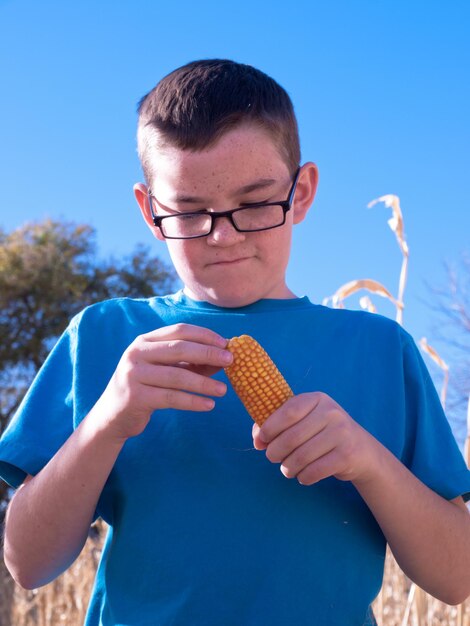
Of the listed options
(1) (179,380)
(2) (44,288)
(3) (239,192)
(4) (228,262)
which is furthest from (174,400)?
(2) (44,288)

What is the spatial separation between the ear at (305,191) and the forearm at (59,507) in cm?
77

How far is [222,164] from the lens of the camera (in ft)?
5.64

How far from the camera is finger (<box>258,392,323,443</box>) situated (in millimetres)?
1425

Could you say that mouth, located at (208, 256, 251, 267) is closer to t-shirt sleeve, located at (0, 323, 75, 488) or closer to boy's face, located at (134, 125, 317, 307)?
boy's face, located at (134, 125, 317, 307)

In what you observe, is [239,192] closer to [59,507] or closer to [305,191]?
[305,191]

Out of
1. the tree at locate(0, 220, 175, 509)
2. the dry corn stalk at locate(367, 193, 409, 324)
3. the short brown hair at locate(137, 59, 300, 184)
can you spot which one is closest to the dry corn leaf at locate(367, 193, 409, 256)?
the dry corn stalk at locate(367, 193, 409, 324)

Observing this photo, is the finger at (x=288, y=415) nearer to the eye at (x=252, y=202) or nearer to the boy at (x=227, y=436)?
the boy at (x=227, y=436)

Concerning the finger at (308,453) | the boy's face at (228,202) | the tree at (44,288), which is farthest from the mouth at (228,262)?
the tree at (44,288)

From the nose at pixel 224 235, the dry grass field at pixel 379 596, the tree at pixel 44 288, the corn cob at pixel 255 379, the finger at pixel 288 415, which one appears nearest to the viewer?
the finger at pixel 288 415

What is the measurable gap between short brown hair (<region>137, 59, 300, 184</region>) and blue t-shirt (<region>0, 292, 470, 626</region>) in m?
0.39

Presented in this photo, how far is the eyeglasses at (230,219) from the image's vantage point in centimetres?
173

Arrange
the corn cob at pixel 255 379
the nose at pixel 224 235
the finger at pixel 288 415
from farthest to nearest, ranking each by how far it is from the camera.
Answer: the nose at pixel 224 235, the corn cob at pixel 255 379, the finger at pixel 288 415

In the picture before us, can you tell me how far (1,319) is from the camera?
66.3 ft

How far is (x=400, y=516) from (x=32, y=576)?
868 mm
